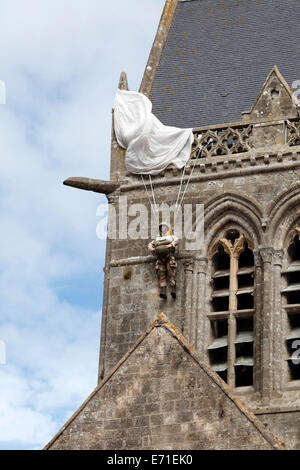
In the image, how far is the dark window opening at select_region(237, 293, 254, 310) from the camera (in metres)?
30.8

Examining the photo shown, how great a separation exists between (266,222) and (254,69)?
4157 millimetres

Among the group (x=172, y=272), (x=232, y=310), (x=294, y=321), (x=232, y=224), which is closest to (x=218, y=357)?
(x=232, y=310)

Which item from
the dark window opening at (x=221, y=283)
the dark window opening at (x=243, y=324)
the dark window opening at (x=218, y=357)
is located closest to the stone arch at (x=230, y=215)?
the dark window opening at (x=221, y=283)

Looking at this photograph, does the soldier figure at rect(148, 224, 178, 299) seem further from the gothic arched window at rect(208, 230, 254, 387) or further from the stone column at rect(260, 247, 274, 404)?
the stone column at rect(260, 247, 274, 404)

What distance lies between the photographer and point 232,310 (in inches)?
1204

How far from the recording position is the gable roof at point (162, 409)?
928 inches

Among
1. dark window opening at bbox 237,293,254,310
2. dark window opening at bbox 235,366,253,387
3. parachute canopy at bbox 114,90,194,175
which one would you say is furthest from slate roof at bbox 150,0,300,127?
dark window opening at bbox 235,366,253,387

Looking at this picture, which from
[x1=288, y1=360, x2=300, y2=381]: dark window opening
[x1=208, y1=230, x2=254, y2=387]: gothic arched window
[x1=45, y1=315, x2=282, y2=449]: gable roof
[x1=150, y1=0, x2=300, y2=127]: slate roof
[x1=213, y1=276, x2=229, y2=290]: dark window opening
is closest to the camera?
[x1=45, y1=315, x2=282, y2=449]: gable roof

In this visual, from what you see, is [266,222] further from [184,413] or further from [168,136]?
[184,413]

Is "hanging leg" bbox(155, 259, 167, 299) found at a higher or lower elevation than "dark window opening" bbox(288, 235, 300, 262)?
lower

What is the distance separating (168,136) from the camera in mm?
32500

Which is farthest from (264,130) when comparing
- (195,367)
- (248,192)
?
(195,367)

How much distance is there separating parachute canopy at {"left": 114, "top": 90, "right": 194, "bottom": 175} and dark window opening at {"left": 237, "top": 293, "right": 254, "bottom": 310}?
2.82m

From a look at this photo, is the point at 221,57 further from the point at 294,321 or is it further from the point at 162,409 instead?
the point at 162,409
